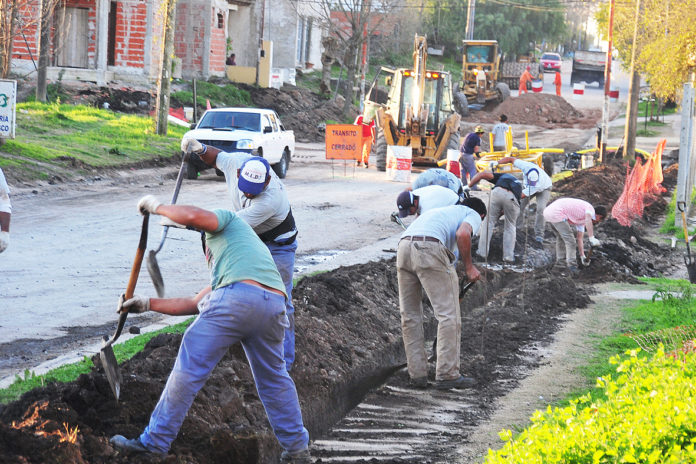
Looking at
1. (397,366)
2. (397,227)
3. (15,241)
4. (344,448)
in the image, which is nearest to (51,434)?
(344,448)

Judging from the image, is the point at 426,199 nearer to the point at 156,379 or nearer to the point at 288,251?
the point at 288,251

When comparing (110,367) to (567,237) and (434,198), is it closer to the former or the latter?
(434,198)

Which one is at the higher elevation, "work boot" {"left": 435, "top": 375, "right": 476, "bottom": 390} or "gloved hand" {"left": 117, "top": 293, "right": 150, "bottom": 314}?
"gloved hand" {"left": 117, "top": 293, "right": 150, "bottom": 314}

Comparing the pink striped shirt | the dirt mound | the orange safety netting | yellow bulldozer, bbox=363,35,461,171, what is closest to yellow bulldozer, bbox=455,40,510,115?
the dirt mound

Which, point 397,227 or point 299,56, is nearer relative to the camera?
point 397,227

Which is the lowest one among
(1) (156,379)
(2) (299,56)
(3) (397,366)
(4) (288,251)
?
(3) (397,366)

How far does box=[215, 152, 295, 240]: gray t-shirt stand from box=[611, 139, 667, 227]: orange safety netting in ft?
46.5

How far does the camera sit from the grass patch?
7.03 m

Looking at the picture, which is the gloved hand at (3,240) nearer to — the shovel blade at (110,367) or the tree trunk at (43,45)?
the shovel blade at (110,367)

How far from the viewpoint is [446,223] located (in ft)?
27.9

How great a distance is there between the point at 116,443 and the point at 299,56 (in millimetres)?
54228

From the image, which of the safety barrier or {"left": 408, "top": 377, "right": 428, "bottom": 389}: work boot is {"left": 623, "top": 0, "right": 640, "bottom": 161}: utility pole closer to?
{"left": 408, "top": 377, "right": 428, "bottom": 389}: work boot

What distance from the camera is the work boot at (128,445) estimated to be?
18.1 feet

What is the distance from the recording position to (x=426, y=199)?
9.04 meters
